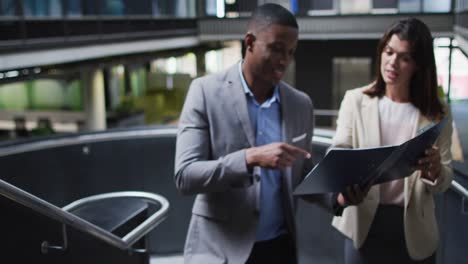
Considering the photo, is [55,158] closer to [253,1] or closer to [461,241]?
[461,241]

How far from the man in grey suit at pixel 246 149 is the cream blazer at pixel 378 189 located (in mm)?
244

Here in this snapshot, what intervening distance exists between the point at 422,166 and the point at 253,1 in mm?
18022

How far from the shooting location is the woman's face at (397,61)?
198cm

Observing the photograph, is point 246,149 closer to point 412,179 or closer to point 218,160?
point 218,160

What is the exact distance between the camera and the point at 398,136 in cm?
206

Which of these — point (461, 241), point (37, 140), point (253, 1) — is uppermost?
point (253, 1)

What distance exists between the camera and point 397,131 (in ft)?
6.75

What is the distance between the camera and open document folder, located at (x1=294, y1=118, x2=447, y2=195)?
1.59 metres

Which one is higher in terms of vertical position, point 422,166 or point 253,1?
point 253,1

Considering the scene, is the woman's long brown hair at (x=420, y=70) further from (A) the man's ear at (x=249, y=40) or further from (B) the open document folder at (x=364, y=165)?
(A) the man's ear at (x=249, y=40)

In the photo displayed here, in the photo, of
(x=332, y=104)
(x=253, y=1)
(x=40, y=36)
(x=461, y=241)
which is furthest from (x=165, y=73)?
(x=461, y=241)

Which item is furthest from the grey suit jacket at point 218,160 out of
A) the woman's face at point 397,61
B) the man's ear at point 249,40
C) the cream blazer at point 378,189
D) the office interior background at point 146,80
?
the office interior background at point 146,80

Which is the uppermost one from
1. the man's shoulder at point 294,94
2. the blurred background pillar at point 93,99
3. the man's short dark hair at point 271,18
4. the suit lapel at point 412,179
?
the man's short dark hair at point 271,18

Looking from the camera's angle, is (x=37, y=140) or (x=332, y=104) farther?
(x=332, y=104)
